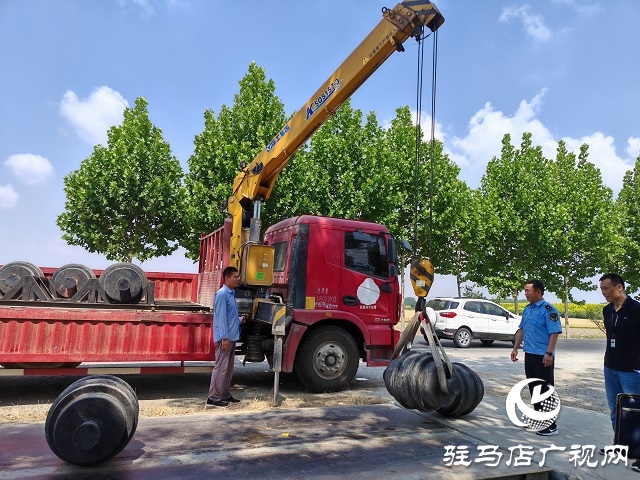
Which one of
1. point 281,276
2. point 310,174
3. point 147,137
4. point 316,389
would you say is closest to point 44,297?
point 281,276

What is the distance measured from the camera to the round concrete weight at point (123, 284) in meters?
7.46

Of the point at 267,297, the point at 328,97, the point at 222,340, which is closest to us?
the point at 222,340

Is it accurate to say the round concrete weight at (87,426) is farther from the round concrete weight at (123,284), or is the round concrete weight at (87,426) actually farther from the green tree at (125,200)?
the green tree at (125,200)

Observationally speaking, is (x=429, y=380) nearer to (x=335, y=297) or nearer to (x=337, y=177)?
(x=335, y=297)

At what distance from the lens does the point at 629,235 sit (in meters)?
26.8

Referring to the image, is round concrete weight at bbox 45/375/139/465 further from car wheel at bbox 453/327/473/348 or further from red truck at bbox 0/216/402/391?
car wheel at bbox 453/327/473/348

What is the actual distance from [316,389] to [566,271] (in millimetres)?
20077

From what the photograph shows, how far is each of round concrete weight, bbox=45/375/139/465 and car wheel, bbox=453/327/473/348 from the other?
1401 centimetres

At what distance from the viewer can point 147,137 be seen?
63.7 ft

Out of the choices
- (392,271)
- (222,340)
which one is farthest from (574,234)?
(222,340)

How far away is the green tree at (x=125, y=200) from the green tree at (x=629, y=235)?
22.6 metres

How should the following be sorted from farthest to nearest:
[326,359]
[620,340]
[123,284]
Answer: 1. [326,359]
2. [123,284]
3. [620,340]

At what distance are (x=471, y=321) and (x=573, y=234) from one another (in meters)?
9.41

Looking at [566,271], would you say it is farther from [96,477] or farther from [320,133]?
[96,477]
